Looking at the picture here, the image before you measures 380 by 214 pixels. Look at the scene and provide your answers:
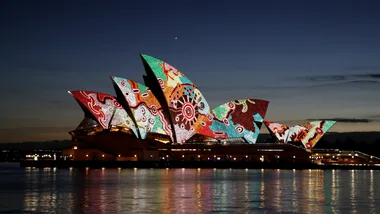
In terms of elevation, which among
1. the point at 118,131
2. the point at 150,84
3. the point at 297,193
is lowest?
the point at 297,193

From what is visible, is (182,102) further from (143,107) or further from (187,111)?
(143,107)

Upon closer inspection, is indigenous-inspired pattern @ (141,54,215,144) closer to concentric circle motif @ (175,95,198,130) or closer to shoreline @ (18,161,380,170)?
concentric circle motif @ (175,95,198,130)

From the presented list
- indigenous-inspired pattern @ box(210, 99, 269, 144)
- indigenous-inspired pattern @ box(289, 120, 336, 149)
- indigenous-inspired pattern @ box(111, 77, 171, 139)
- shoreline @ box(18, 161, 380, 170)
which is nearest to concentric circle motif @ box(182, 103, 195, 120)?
indigenous-inspired pattern @ box(111, 77, 171, 139)

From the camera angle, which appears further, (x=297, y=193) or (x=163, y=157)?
(x=163, y=157)

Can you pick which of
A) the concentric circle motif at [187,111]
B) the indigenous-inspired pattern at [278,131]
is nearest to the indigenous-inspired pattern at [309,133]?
the indigenous-inspired pattern at [278,131]

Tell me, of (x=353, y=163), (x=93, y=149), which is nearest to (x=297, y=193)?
(x=93, y=149)

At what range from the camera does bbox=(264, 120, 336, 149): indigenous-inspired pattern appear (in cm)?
10231

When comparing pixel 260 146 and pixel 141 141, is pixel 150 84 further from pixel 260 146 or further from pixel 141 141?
pixel 260 146

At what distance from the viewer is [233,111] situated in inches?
3708

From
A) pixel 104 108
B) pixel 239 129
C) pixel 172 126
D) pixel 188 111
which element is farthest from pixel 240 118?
pixel 104 108

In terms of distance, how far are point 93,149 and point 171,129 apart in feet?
42.0

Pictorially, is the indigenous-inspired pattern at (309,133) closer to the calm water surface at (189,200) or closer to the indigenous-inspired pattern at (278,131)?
the indigenous-inspired pattern at (278,131)

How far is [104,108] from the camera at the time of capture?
276 feet

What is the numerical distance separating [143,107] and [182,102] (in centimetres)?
530
